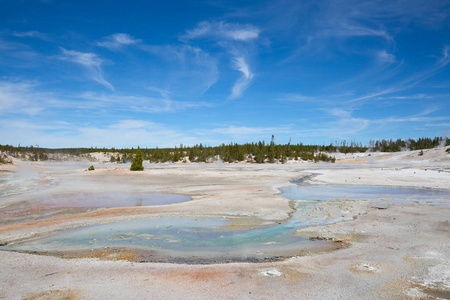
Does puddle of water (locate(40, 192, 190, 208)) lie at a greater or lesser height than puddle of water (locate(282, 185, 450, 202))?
lesser

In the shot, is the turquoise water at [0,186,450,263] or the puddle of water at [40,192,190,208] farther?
the puddle of water at [40,192,190,208]

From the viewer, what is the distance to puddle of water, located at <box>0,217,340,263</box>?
810 centimetres

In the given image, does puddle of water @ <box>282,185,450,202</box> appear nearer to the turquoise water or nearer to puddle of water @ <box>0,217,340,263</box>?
the turquoise water

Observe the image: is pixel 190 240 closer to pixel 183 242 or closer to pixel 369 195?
pixel 183 242

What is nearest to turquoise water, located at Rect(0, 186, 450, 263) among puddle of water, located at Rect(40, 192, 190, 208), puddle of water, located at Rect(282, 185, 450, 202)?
puddle of water, located at Rect(40, 192, 190, 208)

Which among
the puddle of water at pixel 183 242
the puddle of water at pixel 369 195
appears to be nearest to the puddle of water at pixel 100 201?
the puddle of water at pixel 183 242

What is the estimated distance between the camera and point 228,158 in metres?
98.3

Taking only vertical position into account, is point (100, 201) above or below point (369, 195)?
below

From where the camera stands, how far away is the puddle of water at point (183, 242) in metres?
8.10

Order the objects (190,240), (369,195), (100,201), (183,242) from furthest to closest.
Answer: (369,195), (100,201), (190,240), (183,242)

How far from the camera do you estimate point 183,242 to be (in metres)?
9.46

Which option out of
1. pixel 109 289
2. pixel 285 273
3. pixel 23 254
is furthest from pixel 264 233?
pixel 23 254

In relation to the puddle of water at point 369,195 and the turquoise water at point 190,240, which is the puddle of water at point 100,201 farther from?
the puddle of water at point 369,195

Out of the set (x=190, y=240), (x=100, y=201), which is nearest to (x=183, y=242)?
(x=190, y=240)
